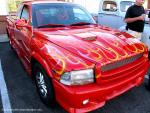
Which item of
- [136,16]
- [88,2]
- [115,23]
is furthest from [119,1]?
[88,2]

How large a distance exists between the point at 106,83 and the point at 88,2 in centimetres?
1133

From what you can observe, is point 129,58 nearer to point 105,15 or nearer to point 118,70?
point 118,70

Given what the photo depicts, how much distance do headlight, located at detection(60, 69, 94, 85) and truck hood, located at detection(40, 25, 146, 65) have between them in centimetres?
19

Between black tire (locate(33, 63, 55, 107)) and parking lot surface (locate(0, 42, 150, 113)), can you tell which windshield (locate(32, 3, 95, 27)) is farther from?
parking lot surface (locate(0, 42, 150, 113))

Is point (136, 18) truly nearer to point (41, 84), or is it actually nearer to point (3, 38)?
point (41, 84)

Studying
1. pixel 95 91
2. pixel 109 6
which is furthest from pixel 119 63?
pixel 109 6

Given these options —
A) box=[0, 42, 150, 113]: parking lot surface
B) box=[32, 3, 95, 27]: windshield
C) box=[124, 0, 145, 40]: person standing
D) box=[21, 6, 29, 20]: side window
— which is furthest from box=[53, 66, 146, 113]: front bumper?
box=[124, 0, 145, 40]: person standing

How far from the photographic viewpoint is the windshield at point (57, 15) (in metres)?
4.10

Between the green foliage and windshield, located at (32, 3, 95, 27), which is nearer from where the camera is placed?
windshield, located at (32, 3, 95, 27)

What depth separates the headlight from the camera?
283cm

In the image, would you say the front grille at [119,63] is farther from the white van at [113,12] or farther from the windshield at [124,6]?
the windshield at [124,6]

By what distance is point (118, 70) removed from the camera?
10.2 ft

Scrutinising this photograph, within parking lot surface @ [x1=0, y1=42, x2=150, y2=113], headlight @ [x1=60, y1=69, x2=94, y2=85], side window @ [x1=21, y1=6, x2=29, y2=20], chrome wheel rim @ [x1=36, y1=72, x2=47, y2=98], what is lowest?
parking lot surface @ [x1=0, y1=42, x2=150, y2=113]

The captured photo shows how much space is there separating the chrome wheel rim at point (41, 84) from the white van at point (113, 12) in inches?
166
